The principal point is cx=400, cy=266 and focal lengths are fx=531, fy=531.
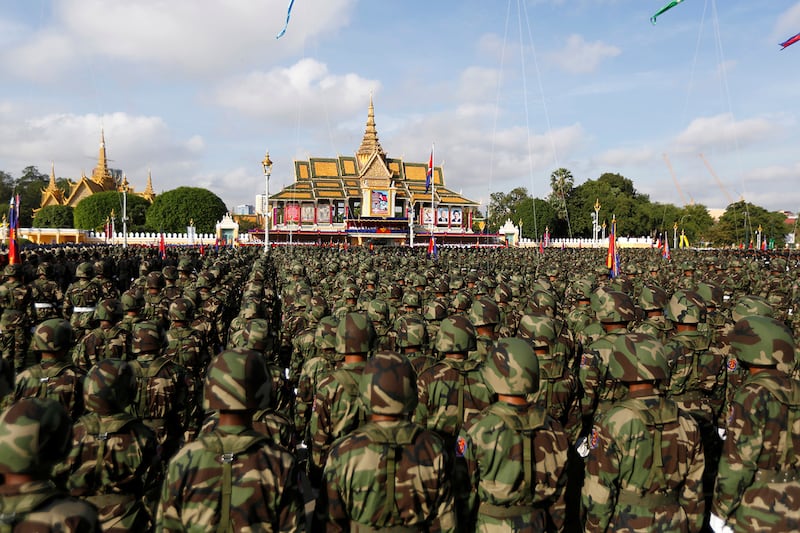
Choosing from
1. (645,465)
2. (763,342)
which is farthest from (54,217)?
(763,342)

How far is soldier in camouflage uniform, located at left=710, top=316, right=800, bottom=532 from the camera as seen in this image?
321 cm

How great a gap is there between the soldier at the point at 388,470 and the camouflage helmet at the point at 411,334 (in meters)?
2.84

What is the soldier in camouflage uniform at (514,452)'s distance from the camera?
9.53 feet

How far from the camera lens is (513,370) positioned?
2945 mm

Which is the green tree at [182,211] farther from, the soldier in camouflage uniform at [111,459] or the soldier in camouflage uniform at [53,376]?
the soldier in camouflage uniform at [111,459]

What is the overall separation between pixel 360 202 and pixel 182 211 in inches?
904

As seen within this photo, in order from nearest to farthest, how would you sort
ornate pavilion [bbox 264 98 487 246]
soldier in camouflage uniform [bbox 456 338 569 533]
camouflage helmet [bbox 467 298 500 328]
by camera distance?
soldier in camouflage uniform [bbox 456 338 569 533], camouflage helmet [bbox 467 298 500 328], ornate pavilion [bbox 264 98 487 246]

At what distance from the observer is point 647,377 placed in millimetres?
3164

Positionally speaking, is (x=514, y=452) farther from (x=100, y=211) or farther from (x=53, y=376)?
(x=100, y=211)

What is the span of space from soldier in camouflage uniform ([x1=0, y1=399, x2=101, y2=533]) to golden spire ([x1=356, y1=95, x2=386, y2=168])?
70.1 meters

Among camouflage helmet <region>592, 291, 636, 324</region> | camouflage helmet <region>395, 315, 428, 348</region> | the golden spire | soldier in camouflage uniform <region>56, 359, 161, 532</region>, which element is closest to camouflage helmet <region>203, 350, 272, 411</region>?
soldier in camouflage uniform <region>56, 359, 161, 532</region>

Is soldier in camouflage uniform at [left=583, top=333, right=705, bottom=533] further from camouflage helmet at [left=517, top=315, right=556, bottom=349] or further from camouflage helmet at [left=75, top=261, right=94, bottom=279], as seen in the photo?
camouflage helmet at [left=75, top=261, right=94, bottom=279]

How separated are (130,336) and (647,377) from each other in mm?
5622

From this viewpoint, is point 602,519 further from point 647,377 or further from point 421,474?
point 421,474
